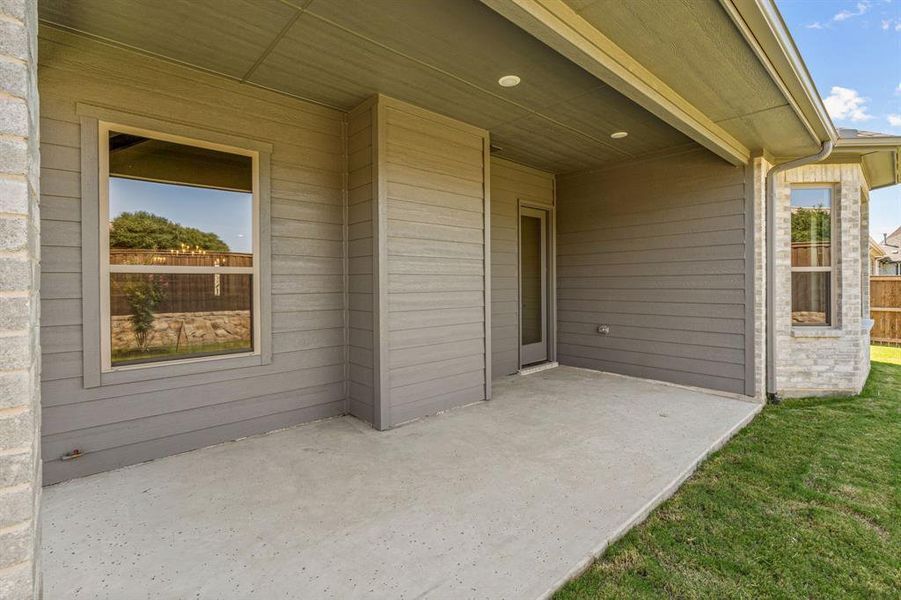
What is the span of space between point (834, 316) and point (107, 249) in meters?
6.97

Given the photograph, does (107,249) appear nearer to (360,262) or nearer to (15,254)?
(360,262)

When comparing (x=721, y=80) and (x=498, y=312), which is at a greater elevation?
(x=721, y=80)

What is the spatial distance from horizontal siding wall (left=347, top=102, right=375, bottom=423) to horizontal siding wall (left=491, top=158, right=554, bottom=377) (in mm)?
→ 2050

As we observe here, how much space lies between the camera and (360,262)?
3.74m

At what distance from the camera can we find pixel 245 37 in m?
2.70

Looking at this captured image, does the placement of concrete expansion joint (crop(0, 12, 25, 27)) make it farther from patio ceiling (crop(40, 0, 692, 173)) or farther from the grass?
the grass

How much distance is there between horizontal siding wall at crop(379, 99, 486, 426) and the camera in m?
3.64

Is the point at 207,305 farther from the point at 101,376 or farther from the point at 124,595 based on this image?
the point at 124,595

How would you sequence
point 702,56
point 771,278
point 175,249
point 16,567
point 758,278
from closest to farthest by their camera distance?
point 16,567 → point 702,56 → point 175,249 → point 758,278 → point 771,278

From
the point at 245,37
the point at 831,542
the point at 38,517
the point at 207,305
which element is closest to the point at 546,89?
the point at 245,37

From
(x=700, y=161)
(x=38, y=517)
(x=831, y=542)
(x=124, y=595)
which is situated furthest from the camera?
(x=700, y=161)

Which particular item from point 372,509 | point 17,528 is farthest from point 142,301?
point 17,528

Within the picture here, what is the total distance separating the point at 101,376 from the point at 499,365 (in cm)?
395

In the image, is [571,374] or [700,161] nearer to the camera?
[700,161]
